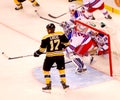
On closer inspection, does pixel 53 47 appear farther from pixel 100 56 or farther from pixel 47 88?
pixel 100 56

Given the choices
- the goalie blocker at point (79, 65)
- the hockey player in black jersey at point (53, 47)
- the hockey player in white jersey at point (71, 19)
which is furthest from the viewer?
the hockey player in white jersey at point (71, 19)

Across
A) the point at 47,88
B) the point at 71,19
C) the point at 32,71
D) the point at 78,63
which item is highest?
the point at 71,19

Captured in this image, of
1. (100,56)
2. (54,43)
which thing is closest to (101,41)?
(100,56)

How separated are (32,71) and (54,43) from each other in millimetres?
1062

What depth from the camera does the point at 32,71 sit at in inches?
249

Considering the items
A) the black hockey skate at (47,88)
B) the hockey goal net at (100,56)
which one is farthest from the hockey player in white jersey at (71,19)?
the black hockey skate at (47,88)

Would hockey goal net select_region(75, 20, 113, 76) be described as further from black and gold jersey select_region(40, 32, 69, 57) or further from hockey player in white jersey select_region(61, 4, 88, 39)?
black and gold jersey select_region(40, 32, 69, 57)

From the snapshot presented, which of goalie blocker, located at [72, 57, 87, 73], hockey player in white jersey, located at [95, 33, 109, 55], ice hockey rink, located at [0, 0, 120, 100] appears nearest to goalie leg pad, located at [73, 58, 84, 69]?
goalie blocker, located at [72, 57, 87, 73]

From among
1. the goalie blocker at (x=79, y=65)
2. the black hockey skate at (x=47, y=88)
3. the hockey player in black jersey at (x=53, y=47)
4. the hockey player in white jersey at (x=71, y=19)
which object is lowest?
the black hockey skate at (x=47, y=88)

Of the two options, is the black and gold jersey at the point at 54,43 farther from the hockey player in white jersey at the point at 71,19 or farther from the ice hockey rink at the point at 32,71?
the hockey player in white jersey at the point at 71,19

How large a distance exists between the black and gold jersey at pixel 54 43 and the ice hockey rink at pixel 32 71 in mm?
571

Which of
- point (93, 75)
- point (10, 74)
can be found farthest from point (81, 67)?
point (10, 74)

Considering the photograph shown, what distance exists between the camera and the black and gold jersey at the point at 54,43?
5.37m

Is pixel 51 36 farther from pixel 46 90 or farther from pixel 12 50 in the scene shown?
pixel 12 50
